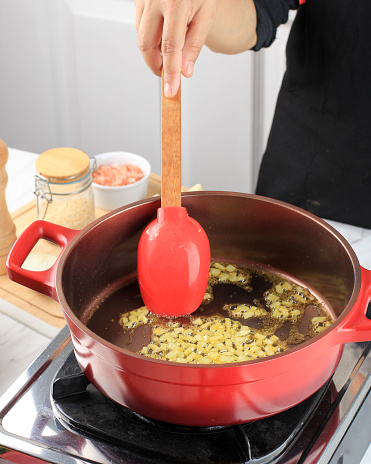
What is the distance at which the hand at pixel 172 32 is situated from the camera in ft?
2.27

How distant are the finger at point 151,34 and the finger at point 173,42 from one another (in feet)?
0.09

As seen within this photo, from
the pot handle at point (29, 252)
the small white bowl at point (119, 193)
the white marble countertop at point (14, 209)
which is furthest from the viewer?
the small white bowl at point (119, 193)

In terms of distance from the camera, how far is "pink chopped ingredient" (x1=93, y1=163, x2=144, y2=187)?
121 centimetres

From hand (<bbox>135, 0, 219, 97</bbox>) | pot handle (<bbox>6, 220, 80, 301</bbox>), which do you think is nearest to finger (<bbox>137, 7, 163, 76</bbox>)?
→ hand (<bbox>135, 0, 219, 97</bbox>)

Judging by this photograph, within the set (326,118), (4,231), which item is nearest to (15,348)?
(4,231)

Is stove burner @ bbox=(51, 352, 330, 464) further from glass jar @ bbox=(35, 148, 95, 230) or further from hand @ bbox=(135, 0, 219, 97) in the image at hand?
glass jar @ bbox=(35, 148, 95, 230)

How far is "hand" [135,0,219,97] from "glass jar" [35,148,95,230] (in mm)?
308

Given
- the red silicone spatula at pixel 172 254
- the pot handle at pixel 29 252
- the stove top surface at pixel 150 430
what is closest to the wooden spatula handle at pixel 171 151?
the red silicone spatula at pixel 172 254

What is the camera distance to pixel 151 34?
2.41ft

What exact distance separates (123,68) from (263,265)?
54.7 inches

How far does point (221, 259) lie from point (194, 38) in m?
0.32

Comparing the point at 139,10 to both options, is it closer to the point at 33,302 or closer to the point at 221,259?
the point at 221,259

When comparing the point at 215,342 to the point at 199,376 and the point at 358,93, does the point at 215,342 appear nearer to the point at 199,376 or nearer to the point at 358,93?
the point at 199,376

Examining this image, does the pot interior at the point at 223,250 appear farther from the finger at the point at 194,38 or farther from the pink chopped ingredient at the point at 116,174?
the pink chopped ingredient at the point at 116,174
